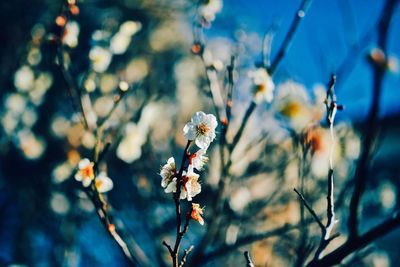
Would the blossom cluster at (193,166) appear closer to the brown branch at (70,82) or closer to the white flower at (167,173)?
the white flower at (167,173)

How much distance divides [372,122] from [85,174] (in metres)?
1.56

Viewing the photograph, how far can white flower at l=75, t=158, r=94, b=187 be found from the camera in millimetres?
2062

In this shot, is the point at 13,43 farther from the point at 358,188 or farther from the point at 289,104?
the point at 358,188

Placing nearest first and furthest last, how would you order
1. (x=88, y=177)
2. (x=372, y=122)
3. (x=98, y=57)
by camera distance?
(x=372, y=122)
(x=88, y=177)
(x=98, y=57)

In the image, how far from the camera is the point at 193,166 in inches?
65.7

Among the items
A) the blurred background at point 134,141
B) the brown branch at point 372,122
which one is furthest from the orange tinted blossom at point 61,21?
the brown branch at point 372,122

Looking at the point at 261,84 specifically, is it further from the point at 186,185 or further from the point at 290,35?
the point at 186,185

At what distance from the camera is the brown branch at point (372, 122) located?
3.87ft

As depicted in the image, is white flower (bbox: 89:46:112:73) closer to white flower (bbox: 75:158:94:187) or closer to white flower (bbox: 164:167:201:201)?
white flower (bbox: 75:158:94:187)

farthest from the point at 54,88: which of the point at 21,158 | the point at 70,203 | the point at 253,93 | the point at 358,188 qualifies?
the point at 358,188

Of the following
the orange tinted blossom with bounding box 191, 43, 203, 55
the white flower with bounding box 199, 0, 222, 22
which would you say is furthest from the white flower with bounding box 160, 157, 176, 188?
the white flower with bounding box 199, 0, 222, 22

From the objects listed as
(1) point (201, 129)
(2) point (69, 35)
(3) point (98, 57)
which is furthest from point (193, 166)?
(3) point (98, 57)

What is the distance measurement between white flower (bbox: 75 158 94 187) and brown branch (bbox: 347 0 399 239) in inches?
52.0

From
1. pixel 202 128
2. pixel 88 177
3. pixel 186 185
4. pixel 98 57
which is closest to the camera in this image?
pixel 186 185
